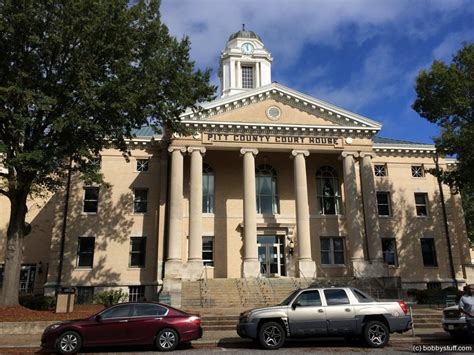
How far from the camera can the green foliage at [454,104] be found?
21.0 metres

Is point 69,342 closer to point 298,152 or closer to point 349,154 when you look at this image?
point 298,152

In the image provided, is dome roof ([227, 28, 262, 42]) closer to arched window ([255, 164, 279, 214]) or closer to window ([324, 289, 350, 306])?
arched window ([255, 164, 279, 214])

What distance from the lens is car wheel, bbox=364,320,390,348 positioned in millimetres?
12117

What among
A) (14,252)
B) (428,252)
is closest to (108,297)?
(14,252)

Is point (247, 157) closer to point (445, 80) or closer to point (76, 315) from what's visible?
point (445, 80)

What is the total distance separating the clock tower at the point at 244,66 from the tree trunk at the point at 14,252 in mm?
26791

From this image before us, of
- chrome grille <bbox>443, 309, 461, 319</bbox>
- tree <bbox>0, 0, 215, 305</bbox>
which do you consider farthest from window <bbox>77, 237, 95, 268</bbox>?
chrome grille <bbox>443, 309, 461, 319</bbox>

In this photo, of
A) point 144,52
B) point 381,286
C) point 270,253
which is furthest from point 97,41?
point 381,286

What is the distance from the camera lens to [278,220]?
2970cm

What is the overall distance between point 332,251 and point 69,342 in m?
21.6

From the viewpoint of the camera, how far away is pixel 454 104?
21.6 metres

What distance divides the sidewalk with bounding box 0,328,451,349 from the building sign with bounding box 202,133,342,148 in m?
15.0

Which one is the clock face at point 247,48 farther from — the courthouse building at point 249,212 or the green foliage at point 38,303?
the green foliage at point 38,303

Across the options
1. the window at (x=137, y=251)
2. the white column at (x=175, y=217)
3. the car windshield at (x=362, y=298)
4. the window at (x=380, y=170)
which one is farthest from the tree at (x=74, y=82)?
the window at (x=380, y=170)
